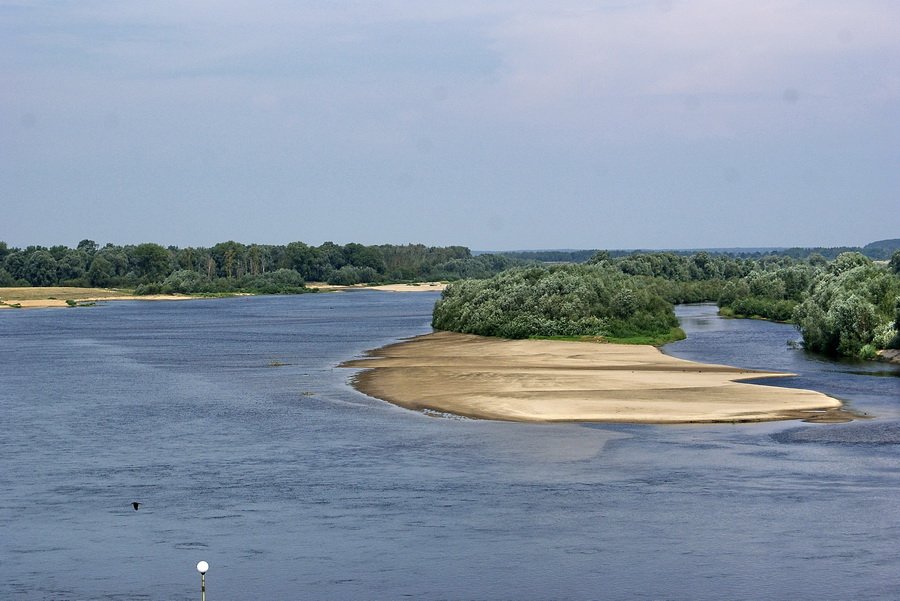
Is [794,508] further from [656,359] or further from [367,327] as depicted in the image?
[367,327]

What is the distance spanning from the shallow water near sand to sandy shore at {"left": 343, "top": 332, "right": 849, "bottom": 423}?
2180 millimetres

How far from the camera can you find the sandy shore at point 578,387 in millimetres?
45375

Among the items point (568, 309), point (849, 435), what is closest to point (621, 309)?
point (568, 309)

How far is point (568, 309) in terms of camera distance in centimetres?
8225

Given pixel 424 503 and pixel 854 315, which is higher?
pixel 854 315

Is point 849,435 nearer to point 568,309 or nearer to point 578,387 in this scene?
point 578,387

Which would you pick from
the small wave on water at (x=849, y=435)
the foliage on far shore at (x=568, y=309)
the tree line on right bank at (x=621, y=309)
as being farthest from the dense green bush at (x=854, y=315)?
the small wave on water at (x=849, y=435)

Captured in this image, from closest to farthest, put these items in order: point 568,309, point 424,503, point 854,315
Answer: point 424,503
point 854,315
point 568,309

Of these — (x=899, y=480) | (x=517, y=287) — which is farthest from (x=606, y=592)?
(x=517, y=287)

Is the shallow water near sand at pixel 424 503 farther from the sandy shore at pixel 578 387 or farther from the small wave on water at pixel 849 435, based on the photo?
the sandy shore at pixel 578 387

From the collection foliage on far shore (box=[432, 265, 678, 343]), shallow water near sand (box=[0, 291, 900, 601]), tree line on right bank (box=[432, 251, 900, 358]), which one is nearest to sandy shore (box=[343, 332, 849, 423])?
shallow water near sand (box=[0, 291, 900, 601])

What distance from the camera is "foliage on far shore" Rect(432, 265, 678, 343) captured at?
81.8 m

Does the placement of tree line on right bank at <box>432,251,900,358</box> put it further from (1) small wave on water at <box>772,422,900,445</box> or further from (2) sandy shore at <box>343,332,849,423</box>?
(1) small wave on water at <box>772,422,900,445</box>

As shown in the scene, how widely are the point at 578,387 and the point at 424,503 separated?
2380 cm
